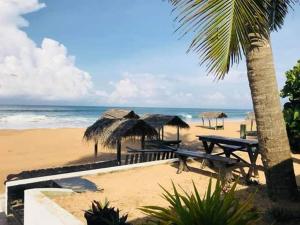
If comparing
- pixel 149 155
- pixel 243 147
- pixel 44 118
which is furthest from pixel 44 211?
pixel 44 118

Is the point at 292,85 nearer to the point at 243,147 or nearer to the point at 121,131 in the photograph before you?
the point at 243,147

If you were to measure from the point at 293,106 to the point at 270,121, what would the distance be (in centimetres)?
792

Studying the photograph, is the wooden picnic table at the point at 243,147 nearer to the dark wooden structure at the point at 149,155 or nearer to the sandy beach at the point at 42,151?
the dark wooden structure at the point at 149,155

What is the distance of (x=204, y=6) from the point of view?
4.36 meters

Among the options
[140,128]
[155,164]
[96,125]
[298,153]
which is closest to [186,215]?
[155,164]

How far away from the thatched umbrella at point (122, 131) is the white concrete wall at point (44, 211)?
3763mm

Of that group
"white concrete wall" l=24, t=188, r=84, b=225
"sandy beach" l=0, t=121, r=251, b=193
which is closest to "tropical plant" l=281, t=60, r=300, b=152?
"sandy beach" l=0, t=121, r=251, b=193

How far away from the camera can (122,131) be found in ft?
35.0

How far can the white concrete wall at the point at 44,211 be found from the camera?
208 inches

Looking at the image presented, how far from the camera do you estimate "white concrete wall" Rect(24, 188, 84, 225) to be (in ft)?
17.4

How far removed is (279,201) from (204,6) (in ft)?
11.2

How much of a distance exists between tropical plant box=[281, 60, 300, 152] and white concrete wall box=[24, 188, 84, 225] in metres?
8.49

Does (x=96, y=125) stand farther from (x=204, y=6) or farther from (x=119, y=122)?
(x=204, y=6)

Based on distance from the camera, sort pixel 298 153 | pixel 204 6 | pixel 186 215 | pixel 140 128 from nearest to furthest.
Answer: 1. pixel 186 215
2. pixel 204 6
3. pixel 140 128
4. pixel 298 153
